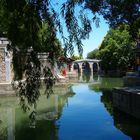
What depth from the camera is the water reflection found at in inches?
655

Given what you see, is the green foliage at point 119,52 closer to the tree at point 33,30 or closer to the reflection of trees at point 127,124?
the reflection of trees at point 127,124

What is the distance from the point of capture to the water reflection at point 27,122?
16.6m

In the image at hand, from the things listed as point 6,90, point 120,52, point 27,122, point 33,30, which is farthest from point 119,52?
point 33,30

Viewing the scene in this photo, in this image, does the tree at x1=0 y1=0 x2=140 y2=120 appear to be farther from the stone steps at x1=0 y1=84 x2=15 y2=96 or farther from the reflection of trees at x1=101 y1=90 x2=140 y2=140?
the stone steps at x1=0 y1=84 x2=15 y2=96

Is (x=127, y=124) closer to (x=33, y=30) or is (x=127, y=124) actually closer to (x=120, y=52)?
(x=33, y=30)

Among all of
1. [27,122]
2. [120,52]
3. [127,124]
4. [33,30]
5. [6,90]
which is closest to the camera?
[33,30]

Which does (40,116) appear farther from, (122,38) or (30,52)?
(122,38)

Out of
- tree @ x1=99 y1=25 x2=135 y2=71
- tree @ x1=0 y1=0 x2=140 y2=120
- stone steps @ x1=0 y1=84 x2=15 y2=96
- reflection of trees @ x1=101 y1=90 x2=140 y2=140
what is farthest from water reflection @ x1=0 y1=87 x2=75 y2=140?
tree @ x1=99 y1=25 x2=135 y2=71

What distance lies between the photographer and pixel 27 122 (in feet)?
66.4

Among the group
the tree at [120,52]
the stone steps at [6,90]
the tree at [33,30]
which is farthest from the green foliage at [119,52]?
the tree at [33,30]

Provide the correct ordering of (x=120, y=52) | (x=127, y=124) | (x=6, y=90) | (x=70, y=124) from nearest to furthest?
(x=127, y=124), (x=70, y=124), (x=6, y=90), (x=120, y=52)

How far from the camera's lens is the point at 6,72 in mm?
34250

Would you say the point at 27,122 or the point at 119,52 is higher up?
the point at 119,52

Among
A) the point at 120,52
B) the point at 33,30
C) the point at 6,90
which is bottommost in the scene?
the point at 6,90
